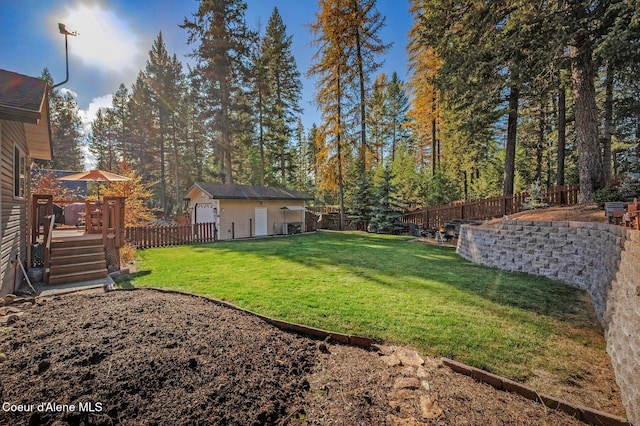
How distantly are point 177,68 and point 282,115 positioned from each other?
12118mm

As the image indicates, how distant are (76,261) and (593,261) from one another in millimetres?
10250

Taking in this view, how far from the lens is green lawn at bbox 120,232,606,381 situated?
9.91ft

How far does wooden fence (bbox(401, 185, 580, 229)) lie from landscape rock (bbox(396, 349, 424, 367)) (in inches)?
415

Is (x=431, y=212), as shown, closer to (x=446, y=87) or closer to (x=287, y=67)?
(x=446, y=87)

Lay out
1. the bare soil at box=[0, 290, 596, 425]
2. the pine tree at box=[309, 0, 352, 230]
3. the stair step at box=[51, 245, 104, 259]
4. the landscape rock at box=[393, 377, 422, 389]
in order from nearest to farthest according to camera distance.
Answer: the bare soil at box=[0, 290, 596, 425] → the landscape rock at box=[393, 377, 422, 389] → the stair step at box=[51, 245, 104, 259] → the pine tree at box=[309, 0, 352, 230]

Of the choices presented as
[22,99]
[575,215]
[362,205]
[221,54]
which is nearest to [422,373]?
[575,215]

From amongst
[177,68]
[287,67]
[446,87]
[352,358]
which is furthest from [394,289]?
[177,68]

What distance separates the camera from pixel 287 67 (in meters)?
21.7

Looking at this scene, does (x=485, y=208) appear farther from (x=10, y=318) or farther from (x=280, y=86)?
(x=280, y=86)

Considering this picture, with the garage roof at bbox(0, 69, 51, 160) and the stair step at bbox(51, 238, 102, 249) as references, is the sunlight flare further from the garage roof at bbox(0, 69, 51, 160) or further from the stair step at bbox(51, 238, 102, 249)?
the stair step at bbox(51, 238, 102, 249)

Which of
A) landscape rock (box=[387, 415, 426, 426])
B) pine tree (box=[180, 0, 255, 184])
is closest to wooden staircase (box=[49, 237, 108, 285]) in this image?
landscape rock (box=[387, 415, 426, 426])

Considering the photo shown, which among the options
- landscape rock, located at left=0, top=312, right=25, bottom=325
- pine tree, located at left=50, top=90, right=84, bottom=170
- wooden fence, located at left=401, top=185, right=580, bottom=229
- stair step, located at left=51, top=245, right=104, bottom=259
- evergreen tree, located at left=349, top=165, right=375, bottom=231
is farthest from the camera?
pine tree, located at left=50, top=90, right=84, bottom=170

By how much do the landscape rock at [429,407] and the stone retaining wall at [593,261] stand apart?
1427 mm

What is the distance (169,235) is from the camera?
37.2 feet
